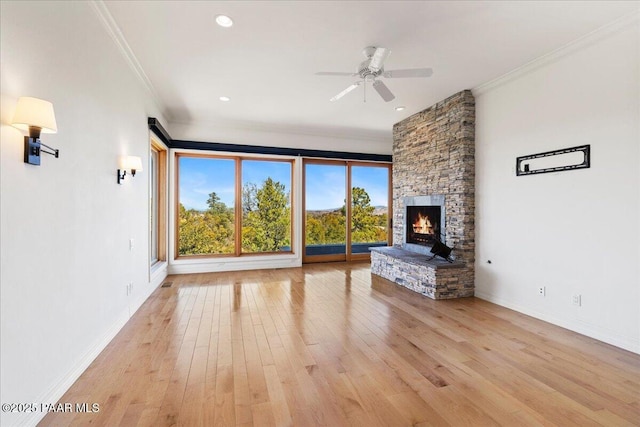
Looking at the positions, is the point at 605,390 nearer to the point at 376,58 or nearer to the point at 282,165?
the point at 376,58

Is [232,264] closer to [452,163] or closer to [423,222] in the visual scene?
[423,222]

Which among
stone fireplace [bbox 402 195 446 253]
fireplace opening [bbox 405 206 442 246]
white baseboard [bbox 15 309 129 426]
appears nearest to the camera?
white baseboard [bbox 15 309 129 426]

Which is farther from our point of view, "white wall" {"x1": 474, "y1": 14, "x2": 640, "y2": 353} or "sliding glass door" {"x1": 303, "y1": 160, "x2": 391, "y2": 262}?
"sliding glass door" {"x1": 303, "y1": 160, "x2": 391, "y2": 262}

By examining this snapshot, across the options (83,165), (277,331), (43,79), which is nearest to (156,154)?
(83,165)

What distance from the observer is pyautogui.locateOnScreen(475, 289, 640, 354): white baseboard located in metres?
2.70

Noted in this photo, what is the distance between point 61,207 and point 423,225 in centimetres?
496

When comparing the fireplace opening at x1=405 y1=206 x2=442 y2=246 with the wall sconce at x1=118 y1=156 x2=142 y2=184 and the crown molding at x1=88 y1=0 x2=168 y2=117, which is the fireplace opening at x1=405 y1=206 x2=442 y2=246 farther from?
the crown molding at x1=88 y1=0 x2=168 y2=117

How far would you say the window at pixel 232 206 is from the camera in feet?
19.6

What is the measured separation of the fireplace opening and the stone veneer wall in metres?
0.27

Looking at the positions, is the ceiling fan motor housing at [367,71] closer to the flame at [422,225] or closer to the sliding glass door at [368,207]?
the flame at [422,225]

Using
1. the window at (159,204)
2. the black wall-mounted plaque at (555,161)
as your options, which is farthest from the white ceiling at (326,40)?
the window at (159,204)

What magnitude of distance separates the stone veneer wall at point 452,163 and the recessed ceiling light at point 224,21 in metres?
3.39

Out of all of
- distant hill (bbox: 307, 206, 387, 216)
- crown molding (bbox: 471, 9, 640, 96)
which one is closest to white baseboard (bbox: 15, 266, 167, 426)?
distant hill (bbox: 307, 206, 387, 216)

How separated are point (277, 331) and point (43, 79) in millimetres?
Result: 2782
